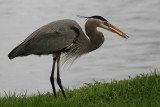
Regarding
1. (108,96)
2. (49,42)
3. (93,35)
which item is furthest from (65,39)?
(108,96)

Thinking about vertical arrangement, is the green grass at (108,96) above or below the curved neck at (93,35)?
below

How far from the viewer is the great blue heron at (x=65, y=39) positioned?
7004 millimetres

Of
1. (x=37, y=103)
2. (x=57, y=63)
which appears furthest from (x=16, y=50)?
(x=37, y=103)

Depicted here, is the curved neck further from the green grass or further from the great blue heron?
the green grass

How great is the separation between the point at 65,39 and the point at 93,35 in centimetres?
75

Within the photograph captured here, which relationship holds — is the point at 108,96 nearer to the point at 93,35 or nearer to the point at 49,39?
the point at 93,35

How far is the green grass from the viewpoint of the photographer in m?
6.16

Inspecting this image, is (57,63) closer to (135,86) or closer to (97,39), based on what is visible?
(97,39)

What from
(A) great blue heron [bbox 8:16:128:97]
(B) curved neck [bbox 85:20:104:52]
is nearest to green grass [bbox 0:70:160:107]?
(A) great blue heron [bbox 8:16:128:97]

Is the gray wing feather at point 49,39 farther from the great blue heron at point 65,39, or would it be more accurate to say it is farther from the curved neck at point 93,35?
the curved neck at point 93,35

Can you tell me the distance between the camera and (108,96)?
6.78m

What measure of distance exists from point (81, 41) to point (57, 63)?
0.84 metres

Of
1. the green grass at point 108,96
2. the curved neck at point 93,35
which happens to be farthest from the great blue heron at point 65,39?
the green grass at point 108,96

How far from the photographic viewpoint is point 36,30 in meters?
7.55
